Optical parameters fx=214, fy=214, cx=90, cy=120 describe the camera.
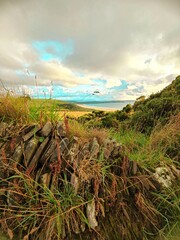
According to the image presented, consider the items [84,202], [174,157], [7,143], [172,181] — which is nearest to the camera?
[84,202]

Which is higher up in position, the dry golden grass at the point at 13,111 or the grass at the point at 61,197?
the dry golden grass at the point at 13,111

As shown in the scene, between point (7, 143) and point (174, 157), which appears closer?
point (7, 143)

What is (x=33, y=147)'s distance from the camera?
3.23 m

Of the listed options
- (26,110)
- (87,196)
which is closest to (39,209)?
(87,196)

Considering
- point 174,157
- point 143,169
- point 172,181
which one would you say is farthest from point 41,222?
point 174,157

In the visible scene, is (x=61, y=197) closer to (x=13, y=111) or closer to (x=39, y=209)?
(x=39, y=209)

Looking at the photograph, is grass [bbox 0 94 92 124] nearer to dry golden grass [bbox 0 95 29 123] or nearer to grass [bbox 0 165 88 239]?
dry golden grass [bbox 0 95 29 123]

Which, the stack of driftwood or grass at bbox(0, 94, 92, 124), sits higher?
grass at bbox(0, 94, 92, 124)

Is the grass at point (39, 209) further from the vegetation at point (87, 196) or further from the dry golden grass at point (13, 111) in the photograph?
the dry golden grass at point (13, 111)

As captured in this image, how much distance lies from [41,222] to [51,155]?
2.97ft

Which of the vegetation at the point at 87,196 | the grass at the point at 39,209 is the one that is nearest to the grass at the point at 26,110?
the vegetation at the point at 87,196

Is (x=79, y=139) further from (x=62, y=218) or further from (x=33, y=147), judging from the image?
(x=62, y=218)

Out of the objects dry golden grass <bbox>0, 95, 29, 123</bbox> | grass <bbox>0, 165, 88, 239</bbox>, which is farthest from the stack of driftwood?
dry golden grass <bbox>0, 95, 29, 123</bbox>

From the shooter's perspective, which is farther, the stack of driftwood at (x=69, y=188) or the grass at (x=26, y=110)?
the grass at (x=26, y=110)
